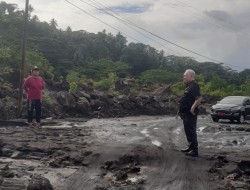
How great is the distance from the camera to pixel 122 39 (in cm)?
7462

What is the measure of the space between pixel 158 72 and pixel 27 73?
32140mm

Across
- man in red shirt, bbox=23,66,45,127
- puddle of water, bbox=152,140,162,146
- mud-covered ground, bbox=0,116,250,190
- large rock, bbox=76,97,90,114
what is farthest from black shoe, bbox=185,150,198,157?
large rock, bbox=76,97,90,114

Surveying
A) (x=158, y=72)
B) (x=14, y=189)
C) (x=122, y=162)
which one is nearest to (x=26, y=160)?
(x=122, y=162)

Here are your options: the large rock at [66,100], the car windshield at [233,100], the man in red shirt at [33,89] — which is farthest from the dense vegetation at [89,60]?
the car windshield at [233,100]

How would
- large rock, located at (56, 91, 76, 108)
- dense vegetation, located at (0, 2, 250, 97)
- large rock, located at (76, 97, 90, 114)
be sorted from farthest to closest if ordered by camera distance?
1. dense vegetation, located at (0, 2, 250, 97)
2. large rock, located at (76, 97, 90, 114)
3. large rock, located at (56, 91, 76, 108)

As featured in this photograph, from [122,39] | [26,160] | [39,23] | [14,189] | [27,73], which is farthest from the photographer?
[122,39]

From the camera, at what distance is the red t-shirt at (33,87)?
14.7m

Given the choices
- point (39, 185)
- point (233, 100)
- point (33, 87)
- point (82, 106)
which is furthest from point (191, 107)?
point (233, 100)

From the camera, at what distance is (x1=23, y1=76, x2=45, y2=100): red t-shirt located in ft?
48.2

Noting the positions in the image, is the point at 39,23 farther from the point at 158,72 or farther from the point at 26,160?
the point at 26,160

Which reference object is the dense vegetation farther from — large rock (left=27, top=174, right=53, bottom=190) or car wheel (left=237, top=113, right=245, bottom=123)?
large rock (left=27, top=174, right=53, bottom=190)

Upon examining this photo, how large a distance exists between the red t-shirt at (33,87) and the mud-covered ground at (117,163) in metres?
2.33

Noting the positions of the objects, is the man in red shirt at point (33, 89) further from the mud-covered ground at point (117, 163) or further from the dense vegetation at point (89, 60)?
the dense vegetation at point (89, 60)

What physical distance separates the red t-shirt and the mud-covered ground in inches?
91.7
